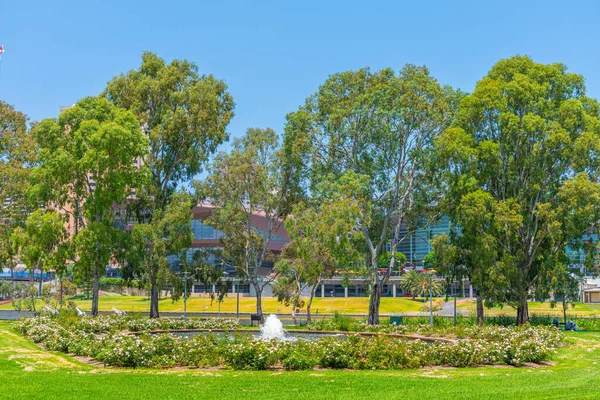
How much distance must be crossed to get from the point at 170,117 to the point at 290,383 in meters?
38.4

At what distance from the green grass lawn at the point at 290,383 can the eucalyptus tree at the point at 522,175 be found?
2023cm

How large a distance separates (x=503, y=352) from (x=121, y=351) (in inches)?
479

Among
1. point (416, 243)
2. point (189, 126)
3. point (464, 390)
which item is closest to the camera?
point (464, 390)

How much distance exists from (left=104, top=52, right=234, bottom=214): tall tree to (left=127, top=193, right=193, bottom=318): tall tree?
3046mm

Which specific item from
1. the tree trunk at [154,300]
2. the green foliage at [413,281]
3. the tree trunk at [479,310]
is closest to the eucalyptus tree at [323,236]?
the tree trunk at [479,310]

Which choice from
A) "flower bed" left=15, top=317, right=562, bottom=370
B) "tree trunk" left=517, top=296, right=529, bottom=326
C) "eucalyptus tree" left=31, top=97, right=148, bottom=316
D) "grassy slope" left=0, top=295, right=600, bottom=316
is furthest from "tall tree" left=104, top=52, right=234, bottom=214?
"grassy slope" left=0, top=295, right=600, bottom=316

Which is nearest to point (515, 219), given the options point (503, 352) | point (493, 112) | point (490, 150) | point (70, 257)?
point (490, 150)

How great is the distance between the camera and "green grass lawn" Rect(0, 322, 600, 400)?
14.3 meters

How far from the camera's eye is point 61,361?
21047 mm

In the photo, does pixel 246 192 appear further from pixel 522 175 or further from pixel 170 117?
pixel 522 175

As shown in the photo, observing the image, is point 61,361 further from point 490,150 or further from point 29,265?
point 490,150

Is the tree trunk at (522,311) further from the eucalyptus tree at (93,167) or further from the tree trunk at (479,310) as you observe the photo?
the eucalyptus tree at (93,167)

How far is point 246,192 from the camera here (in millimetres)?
53250

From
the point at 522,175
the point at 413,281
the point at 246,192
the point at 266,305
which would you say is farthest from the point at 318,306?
the point at 522,175
